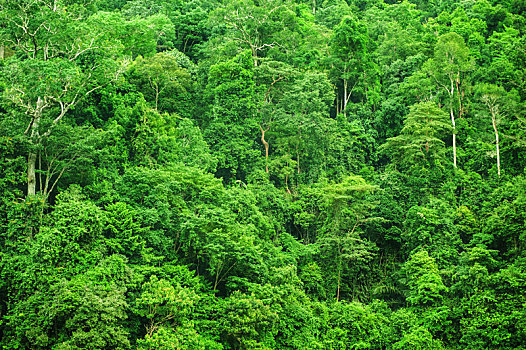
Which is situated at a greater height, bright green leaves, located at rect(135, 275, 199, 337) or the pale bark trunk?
the pale bark trunk

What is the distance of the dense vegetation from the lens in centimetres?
1731

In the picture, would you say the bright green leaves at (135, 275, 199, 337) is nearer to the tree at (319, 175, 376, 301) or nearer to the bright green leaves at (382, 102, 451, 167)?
the tree at (319, 175, 376, 301)

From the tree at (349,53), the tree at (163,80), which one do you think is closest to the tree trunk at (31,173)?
the tree at (163,80)

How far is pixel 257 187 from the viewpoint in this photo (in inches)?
1078

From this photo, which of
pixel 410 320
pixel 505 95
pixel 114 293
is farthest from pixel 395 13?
pixel 114 293

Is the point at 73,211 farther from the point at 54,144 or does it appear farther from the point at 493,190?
the point at 493,190

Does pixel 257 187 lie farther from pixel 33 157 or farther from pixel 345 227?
pixel 33 157

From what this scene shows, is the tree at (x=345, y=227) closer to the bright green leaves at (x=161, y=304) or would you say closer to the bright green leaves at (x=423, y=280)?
the bright green leaves at (x=423, y=280)

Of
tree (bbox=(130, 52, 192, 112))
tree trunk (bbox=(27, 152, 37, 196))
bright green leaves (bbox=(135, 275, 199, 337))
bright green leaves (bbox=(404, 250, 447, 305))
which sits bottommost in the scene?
bright green leaves (bbox=(404, 250, 447, 305))

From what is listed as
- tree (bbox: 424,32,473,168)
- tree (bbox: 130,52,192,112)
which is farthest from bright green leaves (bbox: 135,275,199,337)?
tree (bbox: 424,32,473,168)

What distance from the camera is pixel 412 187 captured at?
92.1 feet

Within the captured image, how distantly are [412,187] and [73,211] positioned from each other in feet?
59.5

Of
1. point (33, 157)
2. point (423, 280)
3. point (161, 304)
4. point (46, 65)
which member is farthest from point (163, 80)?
point (423, 280)

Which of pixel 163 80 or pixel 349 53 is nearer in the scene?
pixel 163 80
